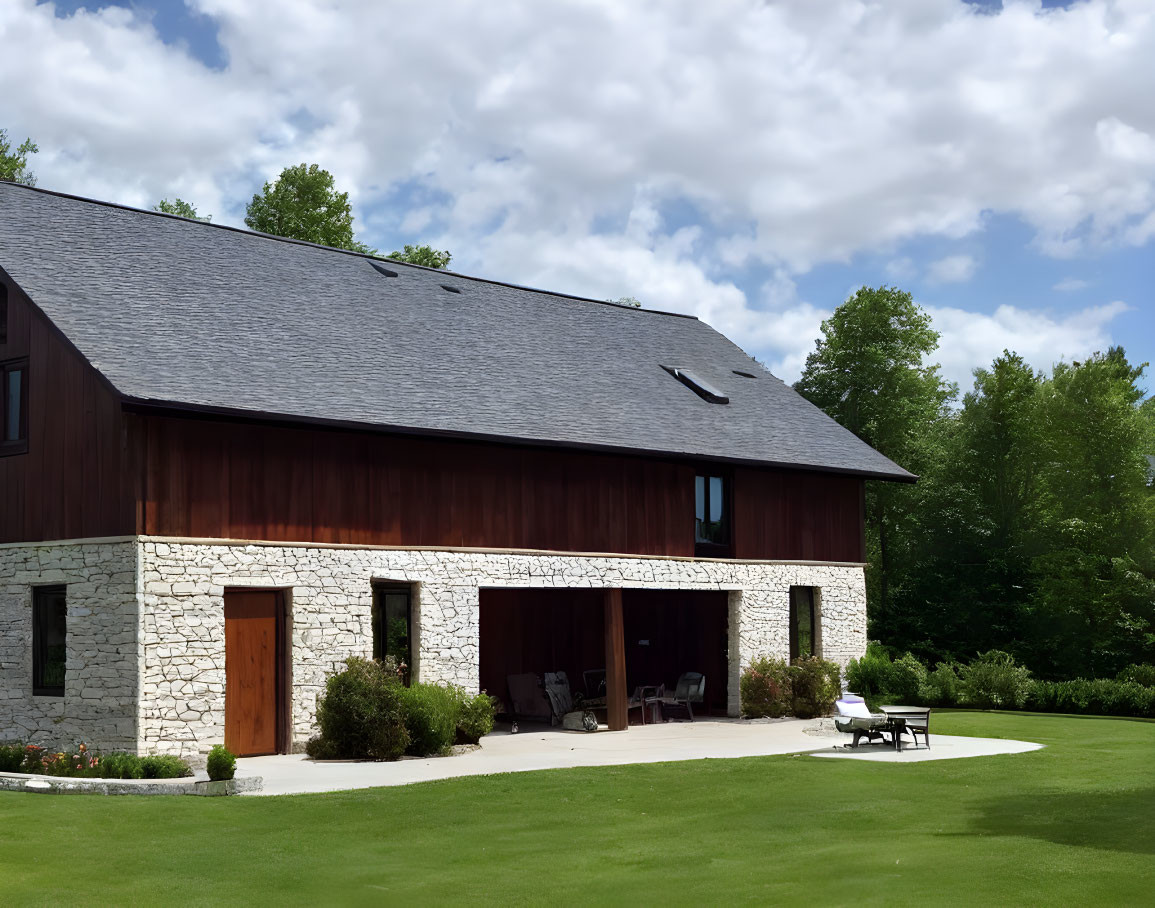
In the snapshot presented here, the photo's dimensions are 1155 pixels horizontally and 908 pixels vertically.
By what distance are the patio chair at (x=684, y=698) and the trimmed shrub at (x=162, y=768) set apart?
10.6 m

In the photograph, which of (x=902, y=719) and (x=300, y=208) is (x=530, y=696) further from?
(x=300, y=208)

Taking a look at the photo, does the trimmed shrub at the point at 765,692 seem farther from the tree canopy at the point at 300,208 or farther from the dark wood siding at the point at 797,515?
the tree canopy at the point at 300,208

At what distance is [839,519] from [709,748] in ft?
29.6

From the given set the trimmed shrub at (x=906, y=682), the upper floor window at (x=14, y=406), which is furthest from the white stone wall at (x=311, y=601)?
the trimmed shrub at (x=906, y=682)

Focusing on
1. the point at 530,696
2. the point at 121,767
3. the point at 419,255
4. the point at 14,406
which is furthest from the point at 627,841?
the point at 419,255

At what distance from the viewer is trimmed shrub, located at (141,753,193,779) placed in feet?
51.5

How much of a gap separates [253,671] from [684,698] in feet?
31.5

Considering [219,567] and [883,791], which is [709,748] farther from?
[219,567]

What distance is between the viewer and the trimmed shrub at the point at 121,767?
15.6 metres

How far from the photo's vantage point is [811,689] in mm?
25156

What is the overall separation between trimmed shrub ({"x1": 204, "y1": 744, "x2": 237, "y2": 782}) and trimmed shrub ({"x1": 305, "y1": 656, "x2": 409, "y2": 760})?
3.03 meters

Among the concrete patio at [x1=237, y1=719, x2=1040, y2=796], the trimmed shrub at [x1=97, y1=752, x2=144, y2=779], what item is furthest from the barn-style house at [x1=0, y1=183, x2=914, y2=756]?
the concrete patio at [x1=237, y1=719, x2=1040, y2=796]

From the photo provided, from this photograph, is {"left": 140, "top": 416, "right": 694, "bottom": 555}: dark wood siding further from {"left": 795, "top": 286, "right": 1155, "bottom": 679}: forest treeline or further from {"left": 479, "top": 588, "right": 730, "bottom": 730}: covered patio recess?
{"left": 795, "top": 286, "right": 1155, "bottom": 679}: forest treeline

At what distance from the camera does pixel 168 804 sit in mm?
13797
